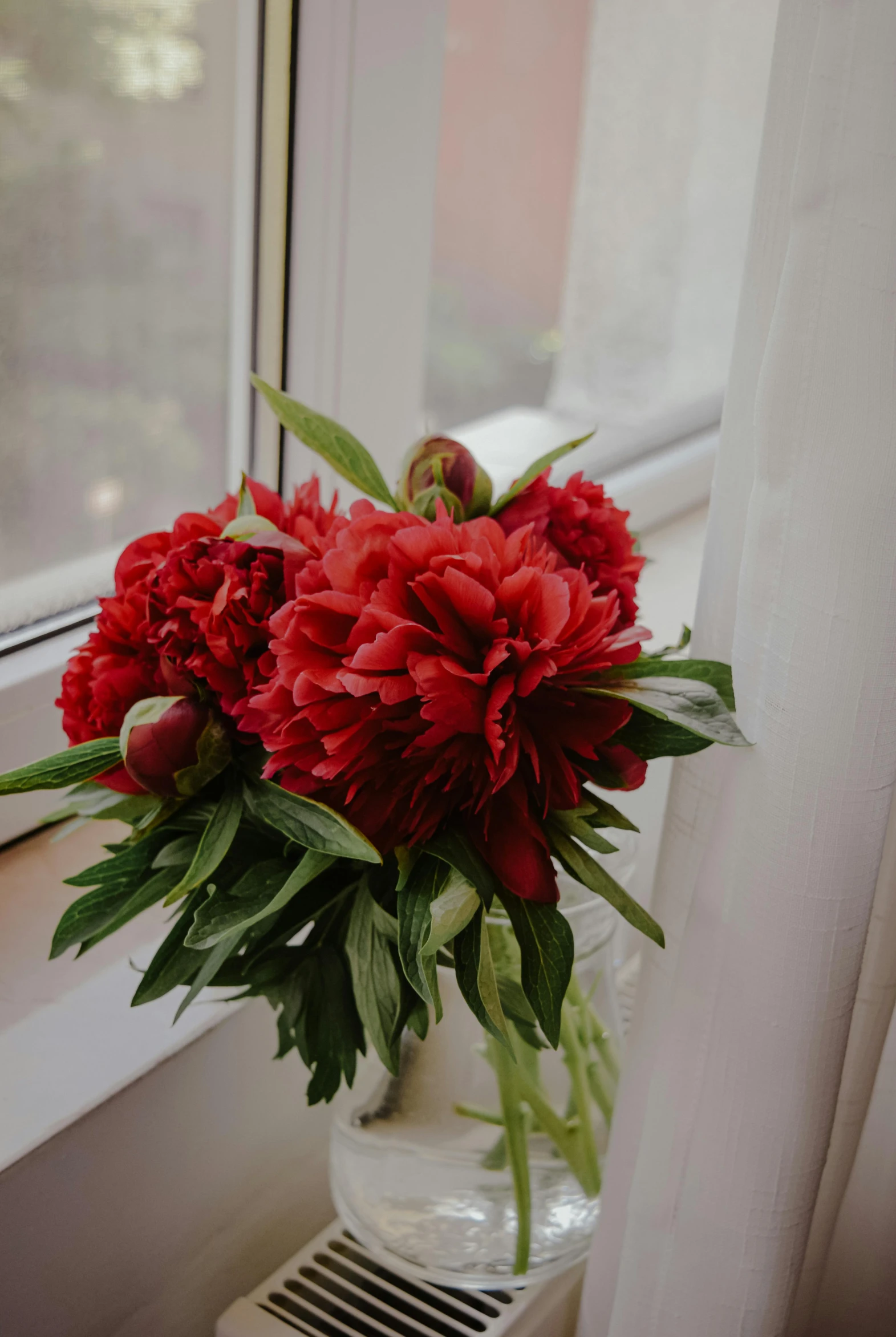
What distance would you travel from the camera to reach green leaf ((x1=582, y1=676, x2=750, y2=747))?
46cm

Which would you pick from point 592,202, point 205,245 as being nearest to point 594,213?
point 592,202

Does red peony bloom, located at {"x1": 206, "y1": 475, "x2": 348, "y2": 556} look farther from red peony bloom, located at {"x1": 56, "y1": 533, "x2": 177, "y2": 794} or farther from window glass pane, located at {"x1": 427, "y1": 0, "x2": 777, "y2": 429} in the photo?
window glass pane, located at {"x1": 427, "y1": 0, "x2": 777, "y2": 429}

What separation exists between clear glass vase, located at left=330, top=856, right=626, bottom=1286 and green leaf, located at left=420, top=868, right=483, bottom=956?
18 cm

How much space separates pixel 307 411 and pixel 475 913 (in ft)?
0.83

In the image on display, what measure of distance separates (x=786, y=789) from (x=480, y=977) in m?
0.16

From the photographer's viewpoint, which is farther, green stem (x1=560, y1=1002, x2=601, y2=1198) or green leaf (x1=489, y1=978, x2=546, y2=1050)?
green stem (x1=560, y1=1002, x2=601, y2=1198)

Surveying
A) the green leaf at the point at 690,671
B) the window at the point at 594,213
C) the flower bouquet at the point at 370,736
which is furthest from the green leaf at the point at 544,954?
the window at the point at 594,213

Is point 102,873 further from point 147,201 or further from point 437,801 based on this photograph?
point 147,201

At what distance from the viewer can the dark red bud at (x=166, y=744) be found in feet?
1.43

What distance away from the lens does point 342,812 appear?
441 millimetres

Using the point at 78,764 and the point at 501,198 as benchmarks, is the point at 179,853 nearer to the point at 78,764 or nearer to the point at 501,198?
the point at 78,764

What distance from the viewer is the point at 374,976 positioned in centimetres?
50

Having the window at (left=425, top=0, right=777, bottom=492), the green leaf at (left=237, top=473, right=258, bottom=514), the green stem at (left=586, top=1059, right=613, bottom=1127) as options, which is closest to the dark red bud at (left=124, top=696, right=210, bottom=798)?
the green leaf at (left=237, top=473, right=258, bottom=514)

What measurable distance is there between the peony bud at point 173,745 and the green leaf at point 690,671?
177 mm
